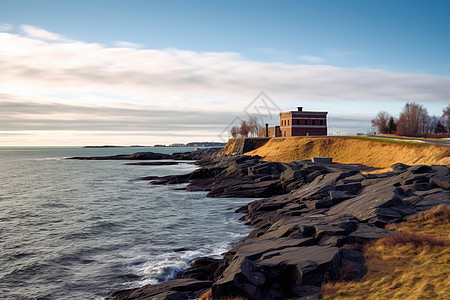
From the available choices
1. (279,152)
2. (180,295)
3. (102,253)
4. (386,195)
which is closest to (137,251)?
(102,253)

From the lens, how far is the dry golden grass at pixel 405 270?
1038 cm

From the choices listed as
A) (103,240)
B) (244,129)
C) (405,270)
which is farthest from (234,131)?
(405,270)

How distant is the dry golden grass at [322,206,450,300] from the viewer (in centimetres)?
1038

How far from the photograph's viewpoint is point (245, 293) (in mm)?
10961

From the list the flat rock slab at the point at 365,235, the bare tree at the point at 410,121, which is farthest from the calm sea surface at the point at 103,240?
the bare tree at the point at 410,121

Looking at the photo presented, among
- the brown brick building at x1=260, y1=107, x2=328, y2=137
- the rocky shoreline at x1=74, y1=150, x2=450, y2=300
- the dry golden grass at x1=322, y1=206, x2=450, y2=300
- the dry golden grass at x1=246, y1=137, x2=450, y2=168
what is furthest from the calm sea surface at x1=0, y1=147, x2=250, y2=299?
the brown brick building at x1=260, y1=107, x2=328, y2=137

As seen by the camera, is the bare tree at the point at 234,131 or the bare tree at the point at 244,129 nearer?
the bare tree at the point at 244,129

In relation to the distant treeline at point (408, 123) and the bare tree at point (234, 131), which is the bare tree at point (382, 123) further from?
the bare tree at point (234, 131)

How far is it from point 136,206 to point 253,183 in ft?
49.2

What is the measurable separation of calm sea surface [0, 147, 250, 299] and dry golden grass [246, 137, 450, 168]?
92.5 feet

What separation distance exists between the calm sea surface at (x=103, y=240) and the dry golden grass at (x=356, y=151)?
28.2 m

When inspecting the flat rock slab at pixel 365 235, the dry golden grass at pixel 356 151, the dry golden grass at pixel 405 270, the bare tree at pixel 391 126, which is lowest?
the dry golden grass at pixel 405 270

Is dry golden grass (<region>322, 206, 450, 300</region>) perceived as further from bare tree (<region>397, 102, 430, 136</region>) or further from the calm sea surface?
bare tree (<region>397, 102, 430, 136</region>)

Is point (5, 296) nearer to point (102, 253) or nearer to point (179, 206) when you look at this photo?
point (102, 253)
